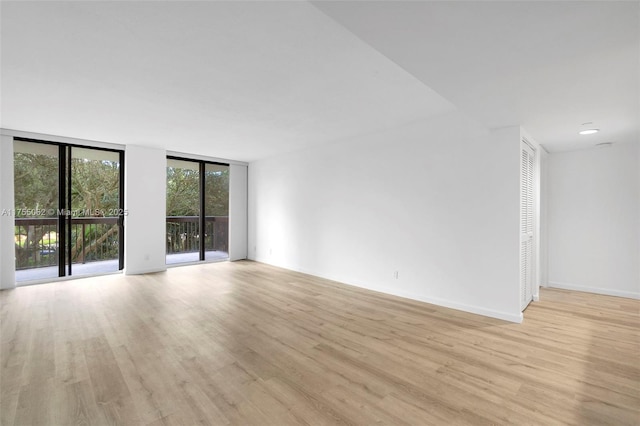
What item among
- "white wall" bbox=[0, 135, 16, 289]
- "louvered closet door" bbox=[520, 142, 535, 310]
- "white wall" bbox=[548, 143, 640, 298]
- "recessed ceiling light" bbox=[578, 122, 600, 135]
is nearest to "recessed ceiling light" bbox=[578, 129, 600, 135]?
"recessed ceiling light" bbox=[578, 122, 600, 135]

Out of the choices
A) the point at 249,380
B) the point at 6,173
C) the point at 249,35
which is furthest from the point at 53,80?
the point at 249,380

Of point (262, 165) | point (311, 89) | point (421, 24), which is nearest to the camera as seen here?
point (421, 24)

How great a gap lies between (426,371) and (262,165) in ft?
19.1

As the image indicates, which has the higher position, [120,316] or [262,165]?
[262,165]

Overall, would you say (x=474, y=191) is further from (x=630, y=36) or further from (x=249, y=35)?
(x=249, y=35)

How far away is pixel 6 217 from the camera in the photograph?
4484mm

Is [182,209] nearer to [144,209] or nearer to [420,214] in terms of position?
[144,209]

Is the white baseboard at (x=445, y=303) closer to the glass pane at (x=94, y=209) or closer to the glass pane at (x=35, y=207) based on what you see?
the glass pane at (x=94, y=209)

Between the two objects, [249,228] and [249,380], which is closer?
[249,380]

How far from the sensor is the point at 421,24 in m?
1.50

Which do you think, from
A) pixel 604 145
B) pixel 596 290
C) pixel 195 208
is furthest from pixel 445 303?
pixel 195 208

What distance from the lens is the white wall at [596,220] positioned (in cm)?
411

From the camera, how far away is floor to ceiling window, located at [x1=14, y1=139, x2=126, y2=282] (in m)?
4.90

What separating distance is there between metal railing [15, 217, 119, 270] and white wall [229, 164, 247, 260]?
2403 millimetres
